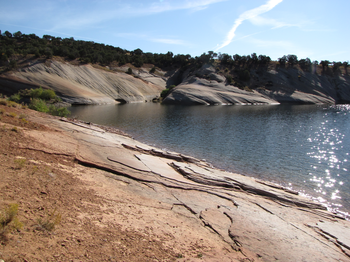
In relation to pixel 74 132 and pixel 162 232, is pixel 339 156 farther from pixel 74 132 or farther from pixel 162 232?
pixel 74 132

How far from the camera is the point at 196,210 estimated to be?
9680 mm

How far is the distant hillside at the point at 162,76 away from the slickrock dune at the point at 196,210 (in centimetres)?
6005

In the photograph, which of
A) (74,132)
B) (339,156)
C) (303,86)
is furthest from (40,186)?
(303,86)

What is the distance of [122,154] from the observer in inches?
588

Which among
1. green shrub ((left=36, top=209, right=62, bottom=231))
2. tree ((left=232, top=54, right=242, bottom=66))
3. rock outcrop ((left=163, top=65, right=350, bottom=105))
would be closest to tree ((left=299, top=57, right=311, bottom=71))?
rock outcrop ((left=163, top=65, right=350, bottom=105))

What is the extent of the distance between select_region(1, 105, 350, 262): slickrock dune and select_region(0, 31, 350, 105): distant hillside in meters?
60.0

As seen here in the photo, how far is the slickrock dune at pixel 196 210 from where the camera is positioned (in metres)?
7.43

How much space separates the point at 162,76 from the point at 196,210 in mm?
106665

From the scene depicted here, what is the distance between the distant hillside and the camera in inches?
2662

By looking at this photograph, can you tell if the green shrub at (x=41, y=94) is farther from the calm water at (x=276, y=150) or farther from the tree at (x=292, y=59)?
the tree at (x=292, y=59)

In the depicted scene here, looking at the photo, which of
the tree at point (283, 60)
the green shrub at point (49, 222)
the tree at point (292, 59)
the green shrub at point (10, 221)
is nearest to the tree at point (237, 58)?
the tree at point (283, 60)

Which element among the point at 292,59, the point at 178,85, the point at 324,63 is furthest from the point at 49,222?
the point at 324,63

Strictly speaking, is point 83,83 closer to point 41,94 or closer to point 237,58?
point 41,94

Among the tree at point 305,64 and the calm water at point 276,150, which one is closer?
the calm water at point 276,150
